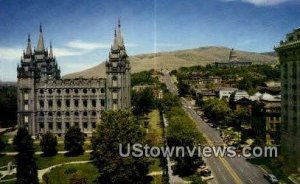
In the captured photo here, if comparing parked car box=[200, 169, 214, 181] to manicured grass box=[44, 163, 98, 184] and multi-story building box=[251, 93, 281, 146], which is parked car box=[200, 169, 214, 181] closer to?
manicured grass box=[44, 163, 98, 184]

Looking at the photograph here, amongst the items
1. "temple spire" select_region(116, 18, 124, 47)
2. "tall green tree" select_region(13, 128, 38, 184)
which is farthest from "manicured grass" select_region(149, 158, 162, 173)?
"temple spire" select_region(116, 18, 124, 47)

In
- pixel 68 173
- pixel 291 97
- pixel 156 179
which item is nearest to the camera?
pixel 291 97

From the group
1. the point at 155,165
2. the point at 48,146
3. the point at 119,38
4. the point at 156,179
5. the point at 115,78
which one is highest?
the point at 119,38

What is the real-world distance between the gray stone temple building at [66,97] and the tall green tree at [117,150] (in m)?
33.7

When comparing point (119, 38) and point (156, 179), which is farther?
point (119, 38)

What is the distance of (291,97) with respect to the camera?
236 ft

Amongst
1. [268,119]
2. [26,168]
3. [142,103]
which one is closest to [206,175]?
[26,168]

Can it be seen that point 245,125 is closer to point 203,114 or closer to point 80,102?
point 203,114

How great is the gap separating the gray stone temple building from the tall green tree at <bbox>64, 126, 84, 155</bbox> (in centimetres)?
1951

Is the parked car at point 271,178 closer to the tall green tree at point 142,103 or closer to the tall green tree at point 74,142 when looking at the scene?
the tall green tree at point 74,142

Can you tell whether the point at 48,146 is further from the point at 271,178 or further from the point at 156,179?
the point at 271,178

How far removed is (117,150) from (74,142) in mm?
25060

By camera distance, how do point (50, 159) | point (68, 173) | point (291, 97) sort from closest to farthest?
point (291, 97) → point (68, 173) → point (50, 159)

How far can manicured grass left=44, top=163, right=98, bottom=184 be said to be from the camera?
7338 centimetres
